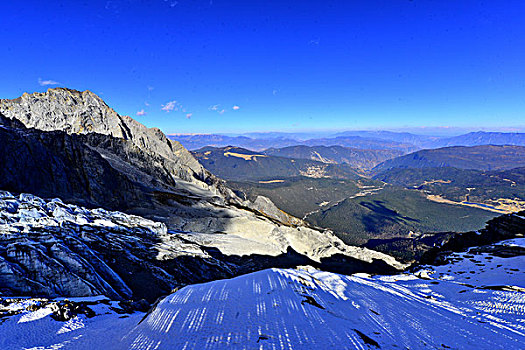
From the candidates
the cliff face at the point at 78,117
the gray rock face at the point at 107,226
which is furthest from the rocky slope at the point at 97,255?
the cliff face at the point at 78,117

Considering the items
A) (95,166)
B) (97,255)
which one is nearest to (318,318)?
(97,255)

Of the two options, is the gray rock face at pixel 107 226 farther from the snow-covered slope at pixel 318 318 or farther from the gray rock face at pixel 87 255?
the snow-covered slope at pixel 318 318

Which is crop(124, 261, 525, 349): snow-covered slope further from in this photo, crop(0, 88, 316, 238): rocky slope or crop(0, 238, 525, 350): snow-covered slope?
crop(0, 88, 316, 238): rocky slope

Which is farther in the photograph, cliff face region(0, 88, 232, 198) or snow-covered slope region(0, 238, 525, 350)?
cliff face region(0, 88, 232, 198)

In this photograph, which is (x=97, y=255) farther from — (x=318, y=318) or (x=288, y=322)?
(x=318, y=318)

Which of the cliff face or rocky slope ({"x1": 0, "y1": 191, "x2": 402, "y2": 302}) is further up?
the cliff face

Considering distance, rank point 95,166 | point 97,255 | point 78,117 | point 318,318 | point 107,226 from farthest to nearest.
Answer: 1. point 78,117
2. point 95,166
3. point 107,226
4. point 97,255
5. point 318,318

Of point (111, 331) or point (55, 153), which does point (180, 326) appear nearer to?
point (111, 331)

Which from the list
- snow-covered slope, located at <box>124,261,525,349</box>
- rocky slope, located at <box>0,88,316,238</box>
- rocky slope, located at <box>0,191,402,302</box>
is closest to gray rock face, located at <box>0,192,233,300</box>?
rocky slope, located at <box>0,191,402,302</box>

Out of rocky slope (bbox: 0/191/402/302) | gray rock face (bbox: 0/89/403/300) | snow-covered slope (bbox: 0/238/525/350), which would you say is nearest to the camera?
snow-covered slope (bbox: 0/238/525/350)
